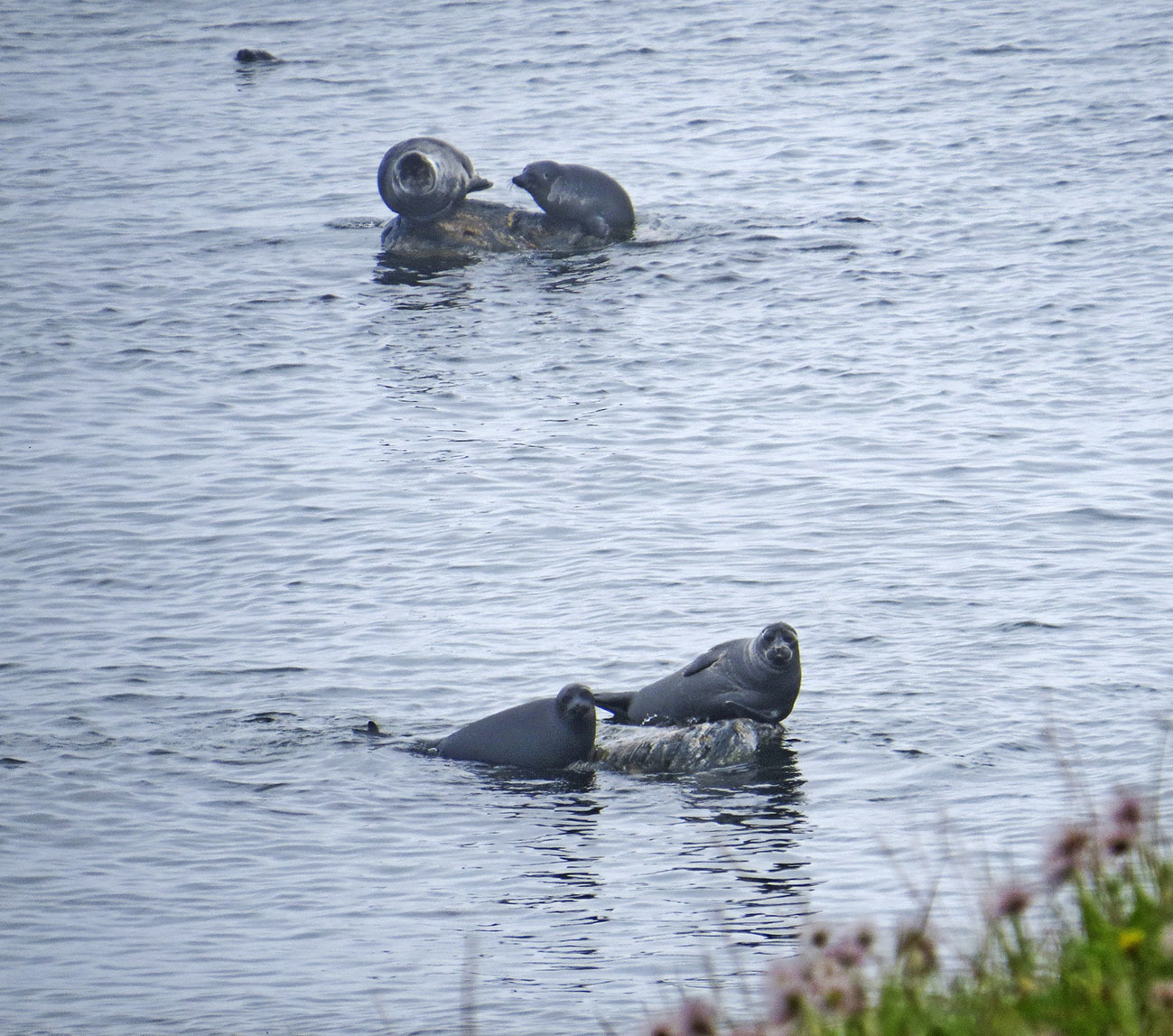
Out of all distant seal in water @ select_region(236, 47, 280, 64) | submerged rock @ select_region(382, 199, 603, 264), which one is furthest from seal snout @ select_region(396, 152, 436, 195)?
distant seal in water @ select_region(236, 47, 280, 64)

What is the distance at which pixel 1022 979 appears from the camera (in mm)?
3451

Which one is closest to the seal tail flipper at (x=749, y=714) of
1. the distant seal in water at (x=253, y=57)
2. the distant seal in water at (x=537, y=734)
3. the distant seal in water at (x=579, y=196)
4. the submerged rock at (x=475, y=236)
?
the distant seal in water at (x=537, y=734)

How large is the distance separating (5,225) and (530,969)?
70.2 ft

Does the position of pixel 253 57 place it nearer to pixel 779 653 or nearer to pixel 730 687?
pixel 730 687

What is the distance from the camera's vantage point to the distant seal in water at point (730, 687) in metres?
9.62

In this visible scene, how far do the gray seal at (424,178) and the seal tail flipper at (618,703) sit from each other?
1171 centimetres

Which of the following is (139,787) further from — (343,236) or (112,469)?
(343,236)

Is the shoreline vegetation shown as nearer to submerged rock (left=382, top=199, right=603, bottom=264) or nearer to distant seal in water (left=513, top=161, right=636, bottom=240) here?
distant seal in water (left=513, top=161, right=636, bottom=240)

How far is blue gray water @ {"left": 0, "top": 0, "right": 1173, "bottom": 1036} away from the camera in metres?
7.47

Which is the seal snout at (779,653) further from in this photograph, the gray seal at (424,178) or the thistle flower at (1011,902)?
the gray seal at (424,178)

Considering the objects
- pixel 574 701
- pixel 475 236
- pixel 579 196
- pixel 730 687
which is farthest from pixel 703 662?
pixel 475 236

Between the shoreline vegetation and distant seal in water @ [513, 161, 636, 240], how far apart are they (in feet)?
59.3

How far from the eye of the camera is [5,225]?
83.5 ft

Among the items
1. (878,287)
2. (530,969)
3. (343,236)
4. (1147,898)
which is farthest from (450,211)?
(1147,898)
